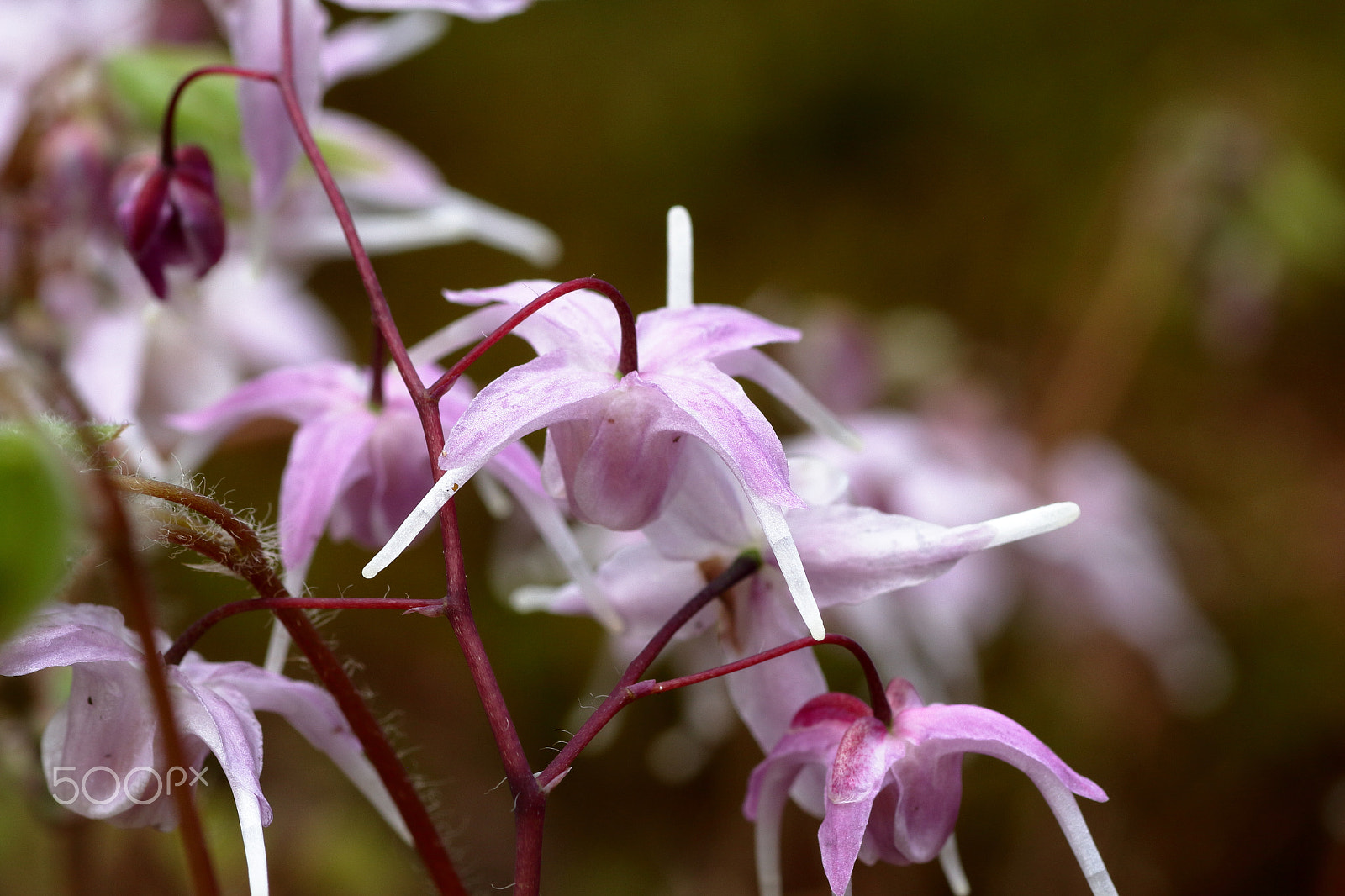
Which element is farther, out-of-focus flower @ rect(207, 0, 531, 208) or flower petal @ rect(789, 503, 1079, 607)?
out-of-focus flower @ rect(207, 0, 531, 208)

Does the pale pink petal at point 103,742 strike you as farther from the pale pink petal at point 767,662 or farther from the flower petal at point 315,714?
the pale pink petal at point 767,662

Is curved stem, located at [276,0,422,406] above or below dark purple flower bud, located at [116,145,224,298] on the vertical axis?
above

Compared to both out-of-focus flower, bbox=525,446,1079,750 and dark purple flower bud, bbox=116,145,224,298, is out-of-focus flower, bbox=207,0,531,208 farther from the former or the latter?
out-of-focus flower, bbox=525,446,1079,750

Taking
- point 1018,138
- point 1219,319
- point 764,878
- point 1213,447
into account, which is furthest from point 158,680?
point 1018,138

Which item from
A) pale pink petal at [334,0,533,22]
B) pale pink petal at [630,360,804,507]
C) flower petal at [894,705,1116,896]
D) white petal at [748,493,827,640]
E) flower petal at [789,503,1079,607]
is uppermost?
pale pink petal at [334,0,533,22]

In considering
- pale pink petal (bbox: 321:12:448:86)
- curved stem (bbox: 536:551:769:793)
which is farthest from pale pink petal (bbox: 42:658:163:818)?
pale pink petal (bbox: 321:12:448:86)

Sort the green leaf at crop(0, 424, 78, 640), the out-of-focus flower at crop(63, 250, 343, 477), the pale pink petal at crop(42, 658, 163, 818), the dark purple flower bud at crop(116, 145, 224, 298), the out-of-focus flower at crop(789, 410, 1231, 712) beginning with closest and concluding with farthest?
the green leaf at crop(0, 424, 78, 640) < the pale pink petal at crop(42, 658, 163, 818) < the dark purple flower bud at crop(116, 145, 224, 298) < the out-of-focus flower at crop(63, 250, 343, 477) < the out-of-focus flower at crop(789, 410, 1231, 712)

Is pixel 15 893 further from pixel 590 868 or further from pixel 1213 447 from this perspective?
pixel 1213 447

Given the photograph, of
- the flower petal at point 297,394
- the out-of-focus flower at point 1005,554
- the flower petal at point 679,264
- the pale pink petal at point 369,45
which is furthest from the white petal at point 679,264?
the out-of-focus flower at point 1005,554
